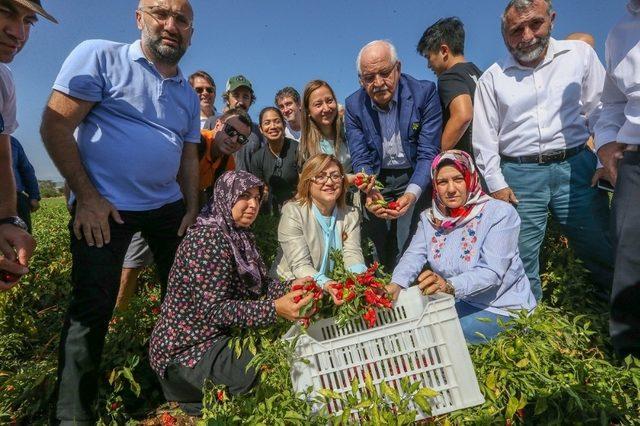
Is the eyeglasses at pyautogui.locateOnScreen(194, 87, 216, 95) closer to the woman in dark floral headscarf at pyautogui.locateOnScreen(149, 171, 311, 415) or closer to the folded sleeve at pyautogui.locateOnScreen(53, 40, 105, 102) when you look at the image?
the folded sleeve at pyautogui.locateOnScreen(53, 40, 105, 102)

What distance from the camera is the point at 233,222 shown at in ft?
8.39

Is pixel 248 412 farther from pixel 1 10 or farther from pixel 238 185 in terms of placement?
pixel 1 10

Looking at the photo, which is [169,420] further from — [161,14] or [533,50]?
[533,50]

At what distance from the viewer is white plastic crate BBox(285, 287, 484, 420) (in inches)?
67.9

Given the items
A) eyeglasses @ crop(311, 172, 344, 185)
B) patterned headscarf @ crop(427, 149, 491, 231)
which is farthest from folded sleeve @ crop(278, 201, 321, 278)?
patterned headscarf @ crop(427, 149, 491, 231)

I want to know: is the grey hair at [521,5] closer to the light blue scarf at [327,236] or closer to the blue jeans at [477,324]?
the light blue scarf at [327,236]

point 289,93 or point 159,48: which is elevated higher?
point 289,93

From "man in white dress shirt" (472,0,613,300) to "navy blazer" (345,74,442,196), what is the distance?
414 mm

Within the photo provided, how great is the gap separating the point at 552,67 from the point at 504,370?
212 cm

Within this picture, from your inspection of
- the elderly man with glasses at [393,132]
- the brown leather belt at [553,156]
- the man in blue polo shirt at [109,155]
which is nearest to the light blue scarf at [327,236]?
the elderly man with glasses at [393,132]

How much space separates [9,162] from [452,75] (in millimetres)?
3172

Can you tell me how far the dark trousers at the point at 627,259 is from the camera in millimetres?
2131

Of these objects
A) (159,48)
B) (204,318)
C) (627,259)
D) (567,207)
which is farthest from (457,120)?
(204,318)

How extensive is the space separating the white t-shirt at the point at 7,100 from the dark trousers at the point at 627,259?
3.33m
